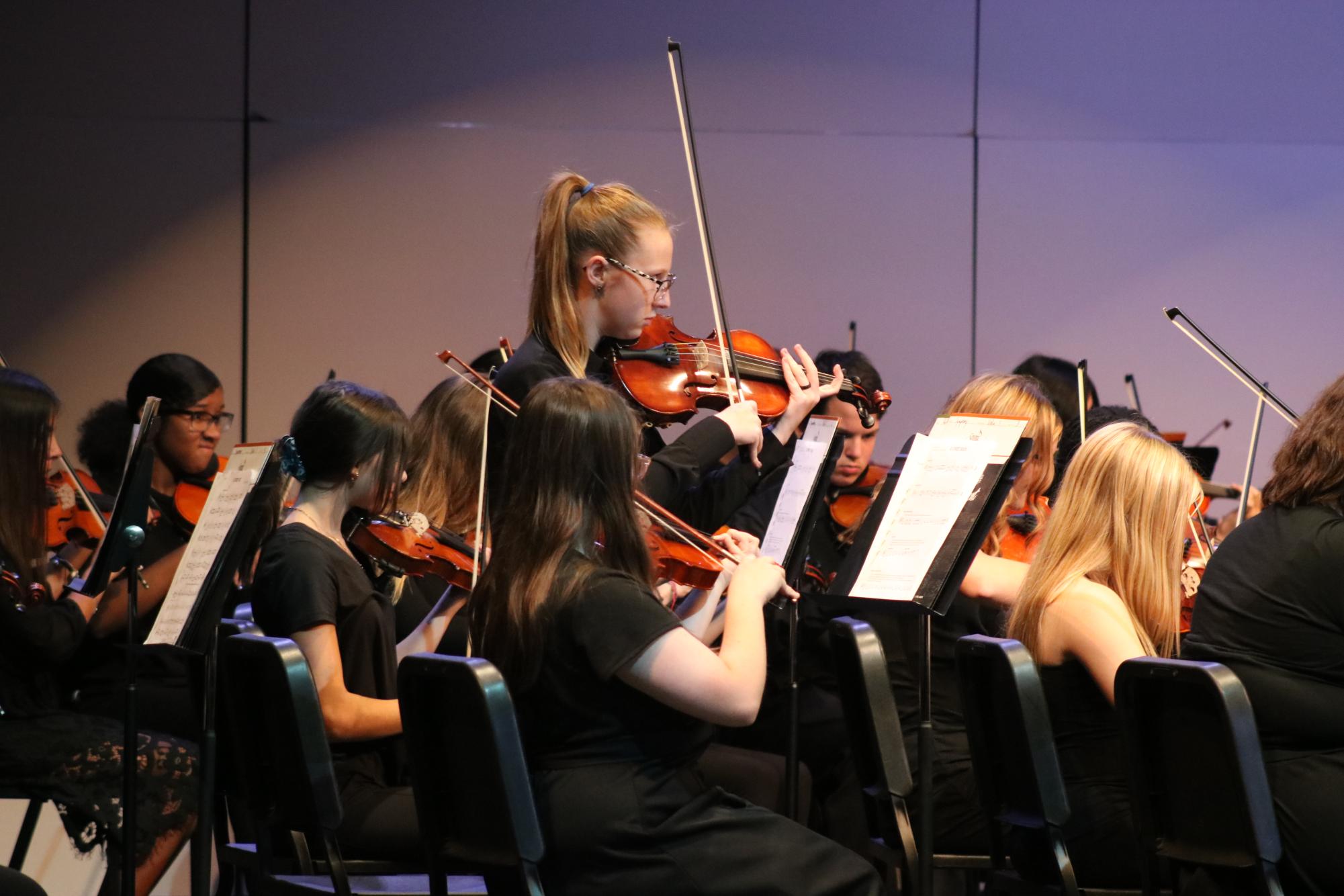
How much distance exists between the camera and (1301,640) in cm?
200

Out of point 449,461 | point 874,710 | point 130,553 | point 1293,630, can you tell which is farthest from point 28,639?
point 1293,630

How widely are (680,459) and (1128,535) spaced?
0.73 metres

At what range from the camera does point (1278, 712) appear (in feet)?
6.55

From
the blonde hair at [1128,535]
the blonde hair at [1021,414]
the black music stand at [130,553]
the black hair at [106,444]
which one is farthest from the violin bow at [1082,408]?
the black hair at [106,444]

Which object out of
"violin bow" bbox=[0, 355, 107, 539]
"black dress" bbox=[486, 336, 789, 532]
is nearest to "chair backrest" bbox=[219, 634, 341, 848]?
"black dress" bbox=[486, 336, 789, 532]

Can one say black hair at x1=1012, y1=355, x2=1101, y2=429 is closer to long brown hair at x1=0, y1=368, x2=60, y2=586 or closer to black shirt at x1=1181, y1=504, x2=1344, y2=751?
black shirt at x1=1181, y1=504, x2=1344, y2=751

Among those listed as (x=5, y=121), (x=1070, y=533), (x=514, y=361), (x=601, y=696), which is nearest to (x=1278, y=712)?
(x=1070, y=533)

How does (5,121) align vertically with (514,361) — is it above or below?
above

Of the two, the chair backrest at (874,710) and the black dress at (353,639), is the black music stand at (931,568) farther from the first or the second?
the black dress at (353,639)

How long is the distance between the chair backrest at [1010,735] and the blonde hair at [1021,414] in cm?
69

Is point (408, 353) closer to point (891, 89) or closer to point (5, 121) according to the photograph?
point (5, 121)

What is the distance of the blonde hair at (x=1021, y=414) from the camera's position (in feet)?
9.55

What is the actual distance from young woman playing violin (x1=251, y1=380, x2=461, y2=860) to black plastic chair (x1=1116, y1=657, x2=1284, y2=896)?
3.61 feet

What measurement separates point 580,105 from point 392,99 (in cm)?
63
